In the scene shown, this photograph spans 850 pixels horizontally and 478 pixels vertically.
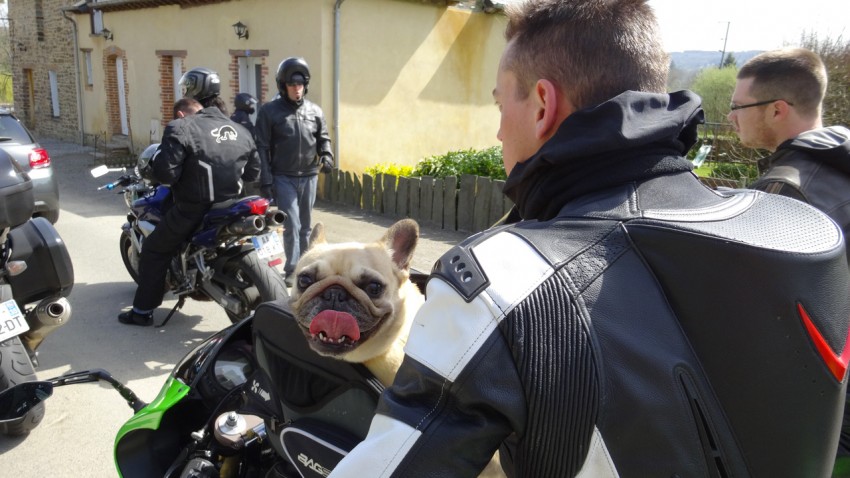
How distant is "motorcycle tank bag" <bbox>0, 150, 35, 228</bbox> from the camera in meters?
3.69

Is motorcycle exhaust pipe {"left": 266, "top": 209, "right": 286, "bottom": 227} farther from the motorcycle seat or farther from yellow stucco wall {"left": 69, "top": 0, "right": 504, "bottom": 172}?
yellow stucco wall {"left": 69, "top": 0, "right": 504, "bottom": 172}

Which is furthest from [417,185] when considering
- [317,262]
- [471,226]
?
[317,262]

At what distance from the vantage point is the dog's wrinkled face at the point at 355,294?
6.28 ft

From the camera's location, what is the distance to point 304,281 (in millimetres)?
2227

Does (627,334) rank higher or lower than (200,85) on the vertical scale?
lower

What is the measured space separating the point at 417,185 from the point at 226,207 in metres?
5.50

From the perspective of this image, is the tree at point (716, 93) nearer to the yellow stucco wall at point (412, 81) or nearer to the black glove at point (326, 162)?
the yellow stucco wall at point (412, 81)

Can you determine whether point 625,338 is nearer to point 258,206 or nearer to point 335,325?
point 335,325

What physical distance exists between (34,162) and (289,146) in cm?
440

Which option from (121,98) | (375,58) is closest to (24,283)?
(375,58)

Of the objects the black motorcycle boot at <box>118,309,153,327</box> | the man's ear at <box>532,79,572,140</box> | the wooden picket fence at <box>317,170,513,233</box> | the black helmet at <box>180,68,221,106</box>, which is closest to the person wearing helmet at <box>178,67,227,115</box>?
the black helmet at <box>180,68,221,106</box>

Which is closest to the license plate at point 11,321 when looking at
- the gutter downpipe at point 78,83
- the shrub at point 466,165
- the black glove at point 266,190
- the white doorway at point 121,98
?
the black glove at point 266,190

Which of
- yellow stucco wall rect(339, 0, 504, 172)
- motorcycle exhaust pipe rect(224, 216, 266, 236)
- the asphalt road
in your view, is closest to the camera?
the asphalt road

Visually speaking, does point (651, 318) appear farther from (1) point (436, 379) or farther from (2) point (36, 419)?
(2) point (36, 419)
